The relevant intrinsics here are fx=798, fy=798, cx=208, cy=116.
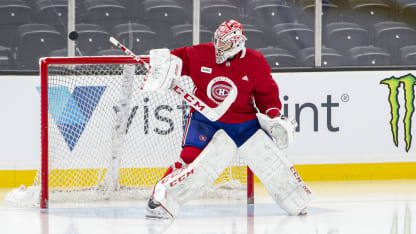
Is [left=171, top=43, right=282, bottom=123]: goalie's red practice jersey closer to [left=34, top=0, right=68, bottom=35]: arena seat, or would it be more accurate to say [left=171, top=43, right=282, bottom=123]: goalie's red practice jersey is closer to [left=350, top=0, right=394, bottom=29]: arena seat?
[left=34, top=0, right=68, bottom=35]: arena seat

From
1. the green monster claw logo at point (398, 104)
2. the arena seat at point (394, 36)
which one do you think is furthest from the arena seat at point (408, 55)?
the green monster claw logo at point (398, 104)

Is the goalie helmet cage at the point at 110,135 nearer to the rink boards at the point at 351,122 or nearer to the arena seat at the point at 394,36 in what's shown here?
the rink boards at the point at 351,122

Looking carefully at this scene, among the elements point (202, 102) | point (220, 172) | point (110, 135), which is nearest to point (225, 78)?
point (202, 102)

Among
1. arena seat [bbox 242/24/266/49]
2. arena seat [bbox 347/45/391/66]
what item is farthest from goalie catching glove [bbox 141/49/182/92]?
arena seat [bbox 347/45/391/66]

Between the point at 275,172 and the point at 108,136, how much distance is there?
1.53 meters

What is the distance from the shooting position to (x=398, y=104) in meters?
7.00

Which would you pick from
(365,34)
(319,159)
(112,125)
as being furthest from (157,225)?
(365,34)

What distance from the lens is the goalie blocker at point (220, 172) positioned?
4535mm

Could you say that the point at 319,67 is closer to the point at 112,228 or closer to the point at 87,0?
the point at 87,0

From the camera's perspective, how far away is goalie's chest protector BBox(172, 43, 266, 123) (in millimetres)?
4766

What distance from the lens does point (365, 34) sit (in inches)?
288

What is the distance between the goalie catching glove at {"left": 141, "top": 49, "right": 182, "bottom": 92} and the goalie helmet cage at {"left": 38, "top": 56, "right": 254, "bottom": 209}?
95 cm

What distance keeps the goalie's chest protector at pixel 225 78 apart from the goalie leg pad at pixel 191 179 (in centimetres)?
25

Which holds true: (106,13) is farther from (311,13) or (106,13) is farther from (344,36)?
(344,36)
